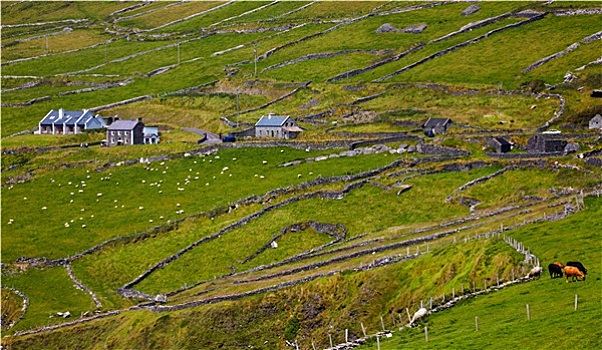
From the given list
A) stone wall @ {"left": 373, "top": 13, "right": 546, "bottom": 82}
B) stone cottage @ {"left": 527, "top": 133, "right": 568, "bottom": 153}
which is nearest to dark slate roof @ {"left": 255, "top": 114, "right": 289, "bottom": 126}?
stone wall @ {"left": 373, "top": 13, "right": 546, "bottom": 82}

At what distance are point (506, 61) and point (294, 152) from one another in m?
53.9

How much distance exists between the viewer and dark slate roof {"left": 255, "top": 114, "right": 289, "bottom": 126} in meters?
142

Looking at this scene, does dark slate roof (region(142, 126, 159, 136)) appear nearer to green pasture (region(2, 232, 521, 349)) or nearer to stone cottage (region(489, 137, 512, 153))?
stone cottage (region(489, 137, 512, 153))

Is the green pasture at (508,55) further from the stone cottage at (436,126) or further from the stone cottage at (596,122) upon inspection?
the stone cottage at (596,122)

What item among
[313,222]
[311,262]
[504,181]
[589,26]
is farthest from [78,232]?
[589,26]

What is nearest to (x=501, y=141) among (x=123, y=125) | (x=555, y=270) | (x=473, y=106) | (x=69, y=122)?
(x=473, y=106)

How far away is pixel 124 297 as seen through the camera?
85.4m

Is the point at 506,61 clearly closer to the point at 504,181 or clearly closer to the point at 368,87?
the point at 368,87

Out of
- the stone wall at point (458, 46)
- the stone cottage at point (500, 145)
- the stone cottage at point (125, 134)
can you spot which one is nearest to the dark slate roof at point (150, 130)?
the stone cottage at point (125, 134)

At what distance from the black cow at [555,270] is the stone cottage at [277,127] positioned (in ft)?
290

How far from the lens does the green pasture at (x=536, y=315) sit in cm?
4128

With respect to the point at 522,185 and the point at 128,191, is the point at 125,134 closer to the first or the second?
the point at 128,191

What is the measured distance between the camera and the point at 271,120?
471ft

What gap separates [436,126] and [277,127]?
23.1 meters
